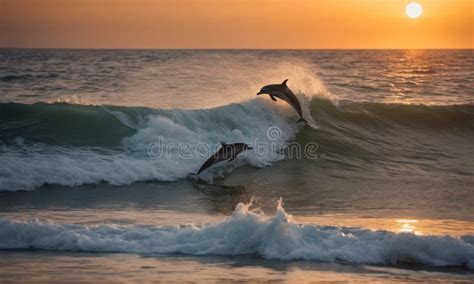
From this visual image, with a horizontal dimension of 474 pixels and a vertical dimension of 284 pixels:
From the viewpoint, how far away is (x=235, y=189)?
15172 millimetres

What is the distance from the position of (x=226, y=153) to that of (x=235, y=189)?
38.7 inches

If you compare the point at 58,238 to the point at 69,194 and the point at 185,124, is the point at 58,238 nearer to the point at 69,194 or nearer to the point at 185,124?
the point at 69,194

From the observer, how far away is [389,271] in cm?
901

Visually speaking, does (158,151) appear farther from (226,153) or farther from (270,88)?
→ (270,88)

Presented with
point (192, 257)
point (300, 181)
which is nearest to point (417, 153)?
point (300, 181)

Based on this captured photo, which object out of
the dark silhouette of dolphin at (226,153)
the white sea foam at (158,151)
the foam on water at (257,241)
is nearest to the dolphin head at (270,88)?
the white sea foam at (158,151)

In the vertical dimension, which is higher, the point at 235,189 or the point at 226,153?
the point at 226,153

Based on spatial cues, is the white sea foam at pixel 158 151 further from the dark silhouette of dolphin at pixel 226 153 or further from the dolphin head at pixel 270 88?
the dolphin head at pixel 270 88

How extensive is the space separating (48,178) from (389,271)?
26.9 feet

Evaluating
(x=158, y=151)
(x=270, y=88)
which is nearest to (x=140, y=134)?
(x=158, y=151)

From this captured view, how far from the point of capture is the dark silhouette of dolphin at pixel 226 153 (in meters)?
15.7

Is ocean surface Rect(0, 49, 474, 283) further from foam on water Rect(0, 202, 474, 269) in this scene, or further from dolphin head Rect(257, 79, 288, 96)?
dolphin head Rect(257, 79, 288, 96)

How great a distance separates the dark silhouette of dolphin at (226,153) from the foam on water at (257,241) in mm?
5516

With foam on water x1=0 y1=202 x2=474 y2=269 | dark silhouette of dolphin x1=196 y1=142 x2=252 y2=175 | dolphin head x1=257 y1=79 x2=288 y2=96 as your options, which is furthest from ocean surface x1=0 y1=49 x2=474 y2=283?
dolphin head x1=257 y1=79 x2=288 y2=96
